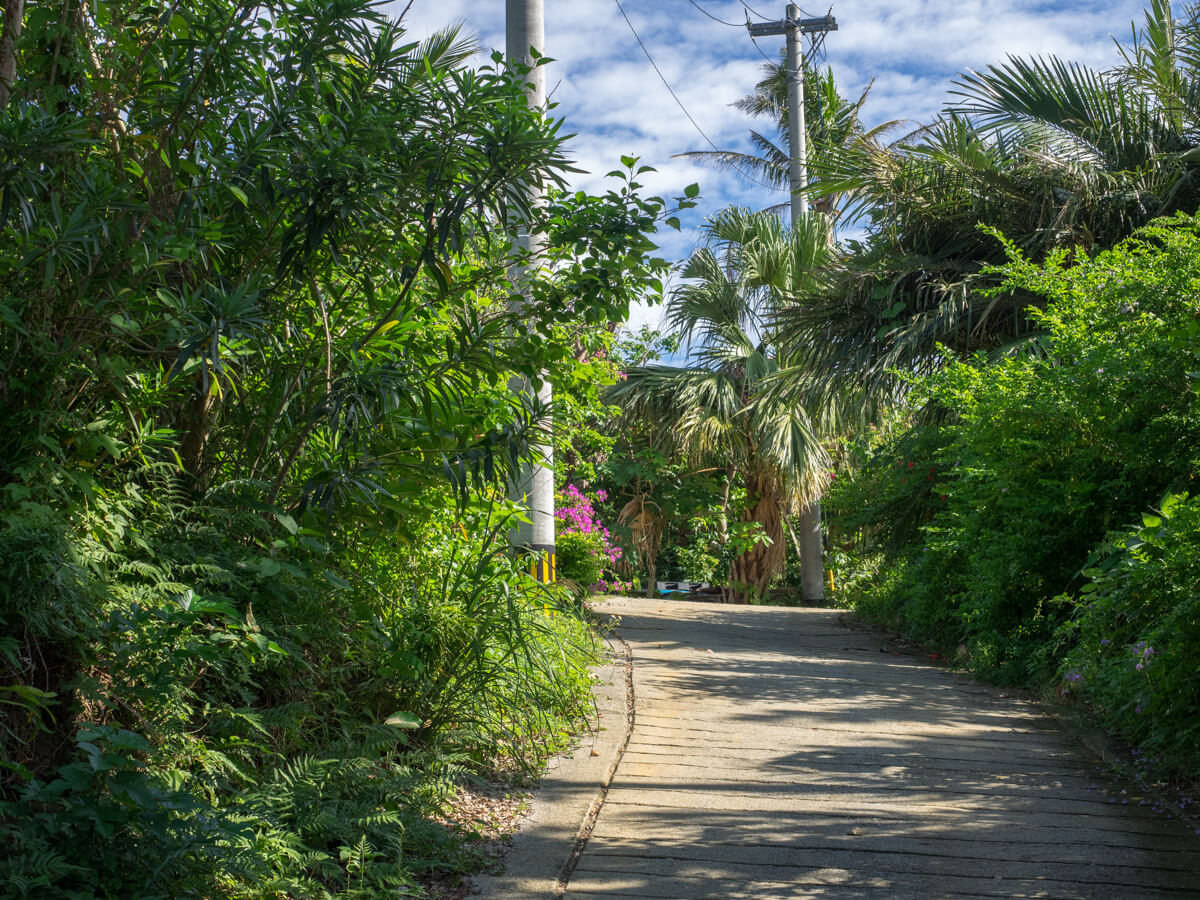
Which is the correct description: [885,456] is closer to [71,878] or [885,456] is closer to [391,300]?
[391,300]

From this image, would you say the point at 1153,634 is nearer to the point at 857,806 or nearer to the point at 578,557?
the point at 857,806

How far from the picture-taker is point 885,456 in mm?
10852

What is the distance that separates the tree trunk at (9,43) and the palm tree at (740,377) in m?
11.2

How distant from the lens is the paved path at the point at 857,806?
3.57 meters

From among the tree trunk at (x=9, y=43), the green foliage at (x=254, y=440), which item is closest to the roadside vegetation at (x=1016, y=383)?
the green foliage at (x=254, y=440)

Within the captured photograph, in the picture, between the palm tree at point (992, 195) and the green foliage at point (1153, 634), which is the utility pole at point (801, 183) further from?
the green foliage at point (1153, 634)

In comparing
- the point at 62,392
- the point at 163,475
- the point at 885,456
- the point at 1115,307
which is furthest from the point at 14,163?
the point at 885,456

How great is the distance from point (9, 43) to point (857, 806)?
4354 mm

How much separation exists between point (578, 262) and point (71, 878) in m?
3.04

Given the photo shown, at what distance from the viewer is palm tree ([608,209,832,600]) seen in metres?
14.6

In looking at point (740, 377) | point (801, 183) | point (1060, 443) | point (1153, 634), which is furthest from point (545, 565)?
point (801, 183)

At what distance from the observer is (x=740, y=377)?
16.3 meters

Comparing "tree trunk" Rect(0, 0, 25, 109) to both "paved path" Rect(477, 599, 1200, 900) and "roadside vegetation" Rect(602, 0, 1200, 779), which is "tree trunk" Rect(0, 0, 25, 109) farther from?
"roadside vegetation" Rect(602, 0, 1200, 779)

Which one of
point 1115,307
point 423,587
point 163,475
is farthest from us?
point 1115,307
